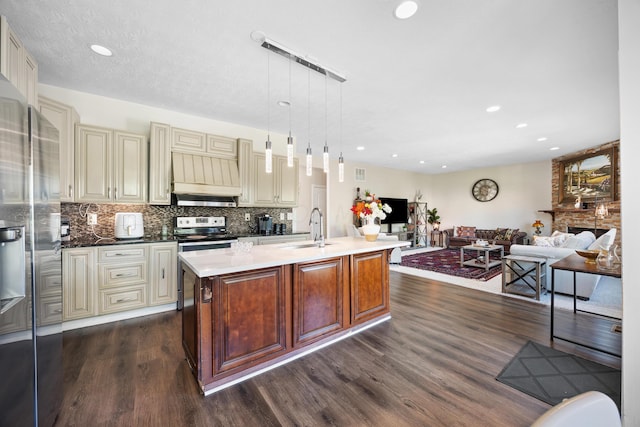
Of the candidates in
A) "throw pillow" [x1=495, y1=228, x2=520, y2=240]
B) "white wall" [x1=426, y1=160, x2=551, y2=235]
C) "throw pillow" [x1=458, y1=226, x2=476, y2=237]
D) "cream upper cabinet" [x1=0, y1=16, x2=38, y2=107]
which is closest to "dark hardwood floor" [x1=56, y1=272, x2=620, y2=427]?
"cream upper cabinet" [x1=0, y1=16, x2=38, y2=107]

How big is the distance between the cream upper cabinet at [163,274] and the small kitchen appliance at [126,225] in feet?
1.30

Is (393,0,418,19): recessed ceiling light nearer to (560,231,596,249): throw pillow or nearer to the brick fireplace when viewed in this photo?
(560,231,596,249): throw pillow

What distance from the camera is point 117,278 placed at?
3039 mm

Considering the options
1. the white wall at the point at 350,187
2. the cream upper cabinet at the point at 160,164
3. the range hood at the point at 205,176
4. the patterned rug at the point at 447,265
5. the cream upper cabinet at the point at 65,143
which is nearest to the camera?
the cream upper cabinet at the point at 65,143

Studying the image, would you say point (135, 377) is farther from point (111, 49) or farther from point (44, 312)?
point (111, 49)

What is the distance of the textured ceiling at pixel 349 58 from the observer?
6.20ft

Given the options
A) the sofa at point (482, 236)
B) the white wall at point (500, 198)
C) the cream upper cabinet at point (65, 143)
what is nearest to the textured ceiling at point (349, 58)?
the cream upper cabinet at point (65, 143)

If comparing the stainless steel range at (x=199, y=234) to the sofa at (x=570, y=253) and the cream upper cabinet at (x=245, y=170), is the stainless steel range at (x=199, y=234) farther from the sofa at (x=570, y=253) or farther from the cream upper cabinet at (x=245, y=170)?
the sofa at (x=570, y=253)

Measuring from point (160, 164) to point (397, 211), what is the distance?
A: 710cm

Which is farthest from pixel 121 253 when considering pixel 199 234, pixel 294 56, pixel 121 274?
pixel 294 56

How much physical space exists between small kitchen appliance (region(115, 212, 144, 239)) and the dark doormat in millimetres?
4190

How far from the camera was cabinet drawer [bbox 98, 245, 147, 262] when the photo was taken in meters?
2.95

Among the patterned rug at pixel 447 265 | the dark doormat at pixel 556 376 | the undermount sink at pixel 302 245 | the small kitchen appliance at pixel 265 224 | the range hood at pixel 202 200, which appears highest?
the range hood at pixel 202 200

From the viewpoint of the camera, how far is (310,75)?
9.19 ft
